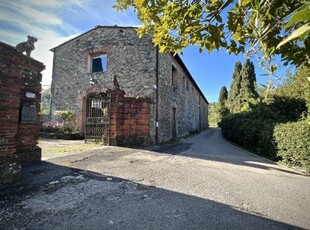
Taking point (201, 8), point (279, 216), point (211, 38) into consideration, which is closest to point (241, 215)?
point (279, 216)

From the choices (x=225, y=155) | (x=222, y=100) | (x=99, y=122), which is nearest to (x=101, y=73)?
(x=99, y=122)

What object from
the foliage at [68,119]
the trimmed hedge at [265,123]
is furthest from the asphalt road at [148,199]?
the foliage at [68,119]

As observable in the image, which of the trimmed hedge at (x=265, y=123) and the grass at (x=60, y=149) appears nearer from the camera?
the grass at (x=60, y=149)

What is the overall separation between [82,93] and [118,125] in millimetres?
5241

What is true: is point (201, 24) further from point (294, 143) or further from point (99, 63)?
point (99, 63)

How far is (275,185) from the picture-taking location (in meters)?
4.56

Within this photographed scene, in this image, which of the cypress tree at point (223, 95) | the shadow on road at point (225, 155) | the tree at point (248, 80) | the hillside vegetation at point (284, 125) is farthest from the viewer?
the cypress tree at point (223, 95)

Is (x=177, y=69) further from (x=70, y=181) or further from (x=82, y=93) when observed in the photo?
(x=70, y=181)

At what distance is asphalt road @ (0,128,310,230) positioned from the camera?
8.60ft

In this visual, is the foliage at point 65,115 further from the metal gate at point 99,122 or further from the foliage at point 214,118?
the foliage at point 214,118

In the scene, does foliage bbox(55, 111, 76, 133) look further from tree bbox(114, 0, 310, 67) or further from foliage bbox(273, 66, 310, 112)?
foliage bbox(273, 66, 310, 112)

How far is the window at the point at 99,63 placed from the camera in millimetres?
12477

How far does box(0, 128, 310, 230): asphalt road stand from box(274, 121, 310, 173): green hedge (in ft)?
4.98

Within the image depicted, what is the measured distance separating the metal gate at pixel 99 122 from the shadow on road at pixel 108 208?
5181 mm
